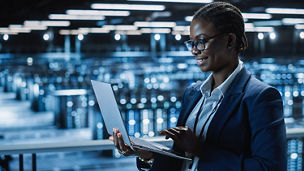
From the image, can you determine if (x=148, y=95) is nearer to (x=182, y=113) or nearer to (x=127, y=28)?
(x=127, y=28)

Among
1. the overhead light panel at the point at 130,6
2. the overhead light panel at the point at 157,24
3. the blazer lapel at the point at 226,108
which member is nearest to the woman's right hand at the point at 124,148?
the blazer lapel at the point at 226,108

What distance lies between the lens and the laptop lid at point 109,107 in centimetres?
112

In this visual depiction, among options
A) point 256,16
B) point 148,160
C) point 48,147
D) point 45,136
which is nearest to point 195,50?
point 148,160

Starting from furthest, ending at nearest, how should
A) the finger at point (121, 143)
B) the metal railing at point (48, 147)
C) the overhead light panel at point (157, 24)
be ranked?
the overhead light panel at point (157, 24) < the metal railing at point (48, 147) < the finger at point (121, 143)

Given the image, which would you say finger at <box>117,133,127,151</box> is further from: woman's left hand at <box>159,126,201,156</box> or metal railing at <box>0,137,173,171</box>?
metal railing at <box>0,137,173,171</box>

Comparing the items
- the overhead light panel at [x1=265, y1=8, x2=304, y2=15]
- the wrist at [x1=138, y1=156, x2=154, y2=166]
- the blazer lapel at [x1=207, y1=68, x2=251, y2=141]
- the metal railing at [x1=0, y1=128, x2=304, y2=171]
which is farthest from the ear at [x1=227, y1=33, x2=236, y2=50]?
the overhead light panel at [x1=265, y1=8, x2=304, y2=15]

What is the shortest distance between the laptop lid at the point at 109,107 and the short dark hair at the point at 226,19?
359 millimetres

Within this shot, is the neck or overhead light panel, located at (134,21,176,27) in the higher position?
overhead light panel, located at (134,21,176,27)

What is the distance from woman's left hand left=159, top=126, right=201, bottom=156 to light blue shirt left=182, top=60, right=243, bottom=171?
0.24ft

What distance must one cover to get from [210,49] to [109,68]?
84.8 feet

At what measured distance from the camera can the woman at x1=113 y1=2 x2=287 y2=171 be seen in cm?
95

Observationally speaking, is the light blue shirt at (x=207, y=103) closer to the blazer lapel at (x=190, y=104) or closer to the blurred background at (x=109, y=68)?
the blazer lapel at (x=190, y=104)

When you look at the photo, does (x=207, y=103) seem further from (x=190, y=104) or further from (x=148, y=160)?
(x=148, y=160)

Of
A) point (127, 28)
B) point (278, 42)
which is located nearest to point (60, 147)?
point (127, 28)
